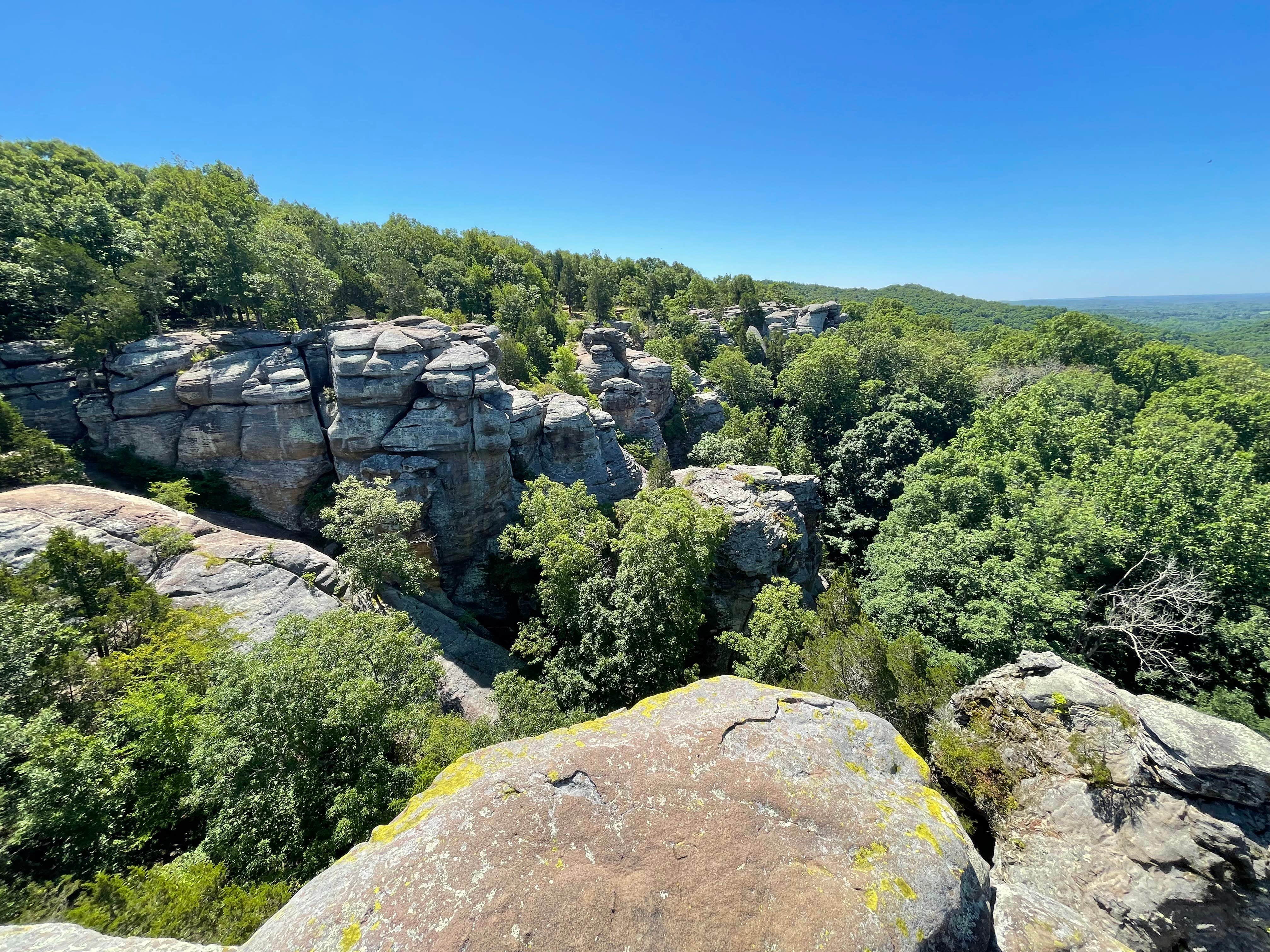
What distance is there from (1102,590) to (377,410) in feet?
126

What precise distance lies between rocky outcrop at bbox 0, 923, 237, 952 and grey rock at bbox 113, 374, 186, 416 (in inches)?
1149

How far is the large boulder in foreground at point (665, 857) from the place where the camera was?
511 centimetres

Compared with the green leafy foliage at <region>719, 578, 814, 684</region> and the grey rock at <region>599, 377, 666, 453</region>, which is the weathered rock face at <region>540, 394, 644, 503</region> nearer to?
the grey rock at <region>599, 377, 666, 453</region>

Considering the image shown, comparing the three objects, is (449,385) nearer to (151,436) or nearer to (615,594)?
(151,436)

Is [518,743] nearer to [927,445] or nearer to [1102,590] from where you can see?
[1102,590]

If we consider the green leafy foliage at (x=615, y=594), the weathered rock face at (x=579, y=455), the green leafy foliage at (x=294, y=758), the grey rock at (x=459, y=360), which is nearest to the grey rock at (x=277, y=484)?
the grey rock at (x=459, y=360)

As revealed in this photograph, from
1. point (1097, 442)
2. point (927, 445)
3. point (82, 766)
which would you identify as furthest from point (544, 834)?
point (927, 445)

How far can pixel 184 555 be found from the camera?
2020cm

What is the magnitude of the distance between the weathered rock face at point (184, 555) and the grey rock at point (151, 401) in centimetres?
585

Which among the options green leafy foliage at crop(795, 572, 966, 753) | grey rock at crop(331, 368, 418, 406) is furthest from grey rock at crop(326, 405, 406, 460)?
green leafy foliage at crop(795, 572, 966, 753)

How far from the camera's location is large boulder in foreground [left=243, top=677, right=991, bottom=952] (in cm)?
511

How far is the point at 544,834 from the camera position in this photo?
Result: 6.05 metres

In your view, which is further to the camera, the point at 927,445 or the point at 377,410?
the point at 927,445

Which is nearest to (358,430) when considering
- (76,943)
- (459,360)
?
(459,360)
